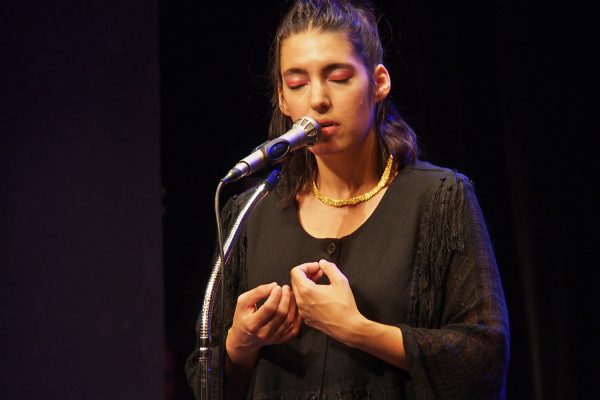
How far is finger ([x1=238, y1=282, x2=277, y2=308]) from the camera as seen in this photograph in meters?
1.48

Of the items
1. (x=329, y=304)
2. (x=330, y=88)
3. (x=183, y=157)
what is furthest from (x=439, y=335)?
(x=183, y=157)

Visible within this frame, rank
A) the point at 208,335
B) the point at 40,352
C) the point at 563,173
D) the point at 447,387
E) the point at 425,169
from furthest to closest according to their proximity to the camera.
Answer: the point at 563,173
the point at 40,352
the point at 425,169
the point at 447,387
the point at 208,335

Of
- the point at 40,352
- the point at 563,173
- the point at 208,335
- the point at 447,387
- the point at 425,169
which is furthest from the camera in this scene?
the point at 563,173

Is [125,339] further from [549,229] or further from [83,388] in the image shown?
[549,229]

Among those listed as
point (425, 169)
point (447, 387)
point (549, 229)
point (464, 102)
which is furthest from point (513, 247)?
point (447, 387)

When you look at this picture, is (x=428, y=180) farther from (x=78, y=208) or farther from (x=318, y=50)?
(x=78, y=208)

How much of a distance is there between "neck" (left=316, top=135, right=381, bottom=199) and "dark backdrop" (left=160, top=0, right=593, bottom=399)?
0.69m

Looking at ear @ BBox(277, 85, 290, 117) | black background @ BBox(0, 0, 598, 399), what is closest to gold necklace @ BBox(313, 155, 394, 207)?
ear @ BBox(277, 85, 290, 117)

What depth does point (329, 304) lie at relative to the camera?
144cm

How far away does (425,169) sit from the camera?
170 cm

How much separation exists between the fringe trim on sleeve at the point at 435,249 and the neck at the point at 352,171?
0.18 m

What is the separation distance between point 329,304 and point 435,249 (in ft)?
0.88

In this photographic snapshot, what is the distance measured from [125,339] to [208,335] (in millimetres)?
1059

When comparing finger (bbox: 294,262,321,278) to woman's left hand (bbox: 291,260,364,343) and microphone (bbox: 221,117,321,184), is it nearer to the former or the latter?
woman's left hand (bbox: 291,260,364,343)
